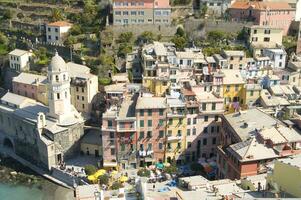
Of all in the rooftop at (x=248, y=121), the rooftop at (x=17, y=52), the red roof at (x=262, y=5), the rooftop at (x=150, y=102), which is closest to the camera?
the rooftop at (x=248, y=121)

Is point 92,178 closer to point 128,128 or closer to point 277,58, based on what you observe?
point 128,128

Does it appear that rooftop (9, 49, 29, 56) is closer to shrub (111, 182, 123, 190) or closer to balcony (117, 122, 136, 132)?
balcony (117, 122, 136, 132)

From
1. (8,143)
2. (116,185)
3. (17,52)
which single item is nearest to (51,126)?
(8,143)

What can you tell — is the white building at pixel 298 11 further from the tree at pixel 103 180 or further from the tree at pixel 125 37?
the tree at pixel 103 180

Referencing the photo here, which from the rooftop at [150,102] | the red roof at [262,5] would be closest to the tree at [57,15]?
the red roof at [262,5]

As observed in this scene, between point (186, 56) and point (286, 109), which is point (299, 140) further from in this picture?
point (186, 56)

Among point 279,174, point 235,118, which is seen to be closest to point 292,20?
point 235,118
